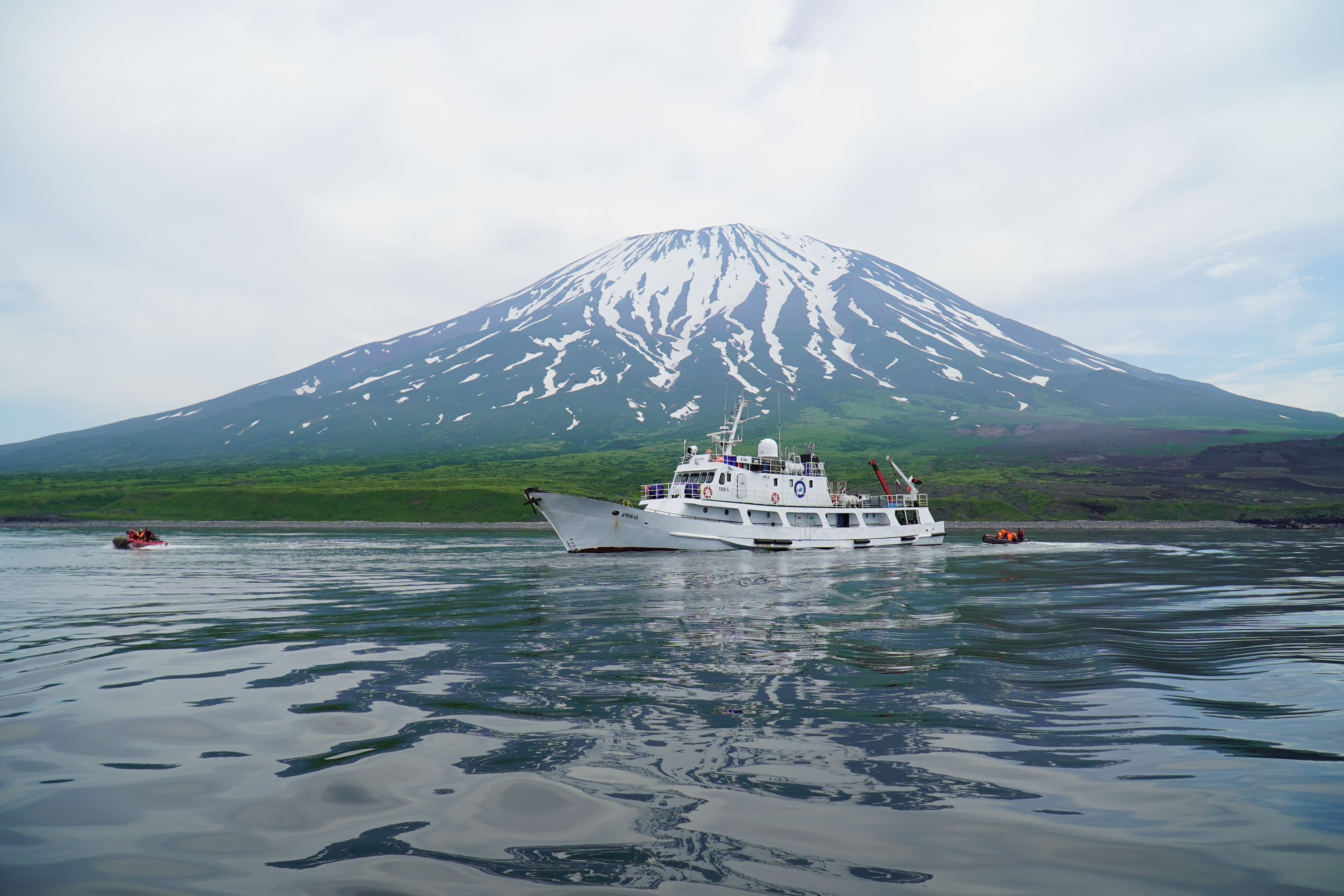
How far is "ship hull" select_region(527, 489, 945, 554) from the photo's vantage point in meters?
48.9

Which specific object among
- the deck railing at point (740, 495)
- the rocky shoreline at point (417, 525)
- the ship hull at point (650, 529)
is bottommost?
the rocky shoreline at point (417, 525)

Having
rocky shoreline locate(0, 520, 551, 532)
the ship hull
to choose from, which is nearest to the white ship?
the ship hull

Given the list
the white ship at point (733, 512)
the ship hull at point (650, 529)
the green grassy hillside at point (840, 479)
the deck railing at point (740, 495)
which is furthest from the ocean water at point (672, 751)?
the green grassy hillside at point (840, 479)

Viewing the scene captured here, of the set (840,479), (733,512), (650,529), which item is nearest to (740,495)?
(733,512)

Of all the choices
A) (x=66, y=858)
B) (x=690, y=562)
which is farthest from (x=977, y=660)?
(x=690, y=562)

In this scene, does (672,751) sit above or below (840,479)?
below

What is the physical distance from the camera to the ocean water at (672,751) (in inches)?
245

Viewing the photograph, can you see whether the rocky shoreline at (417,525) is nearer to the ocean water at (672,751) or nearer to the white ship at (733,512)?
the white ship at (733,512)

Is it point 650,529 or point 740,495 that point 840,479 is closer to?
point 740,495

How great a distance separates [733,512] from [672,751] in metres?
44.3

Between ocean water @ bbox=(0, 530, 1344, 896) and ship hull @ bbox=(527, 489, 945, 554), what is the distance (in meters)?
26.5

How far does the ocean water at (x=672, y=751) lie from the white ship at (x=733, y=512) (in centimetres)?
2684

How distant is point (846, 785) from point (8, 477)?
720 ft

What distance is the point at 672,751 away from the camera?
9188 mm
